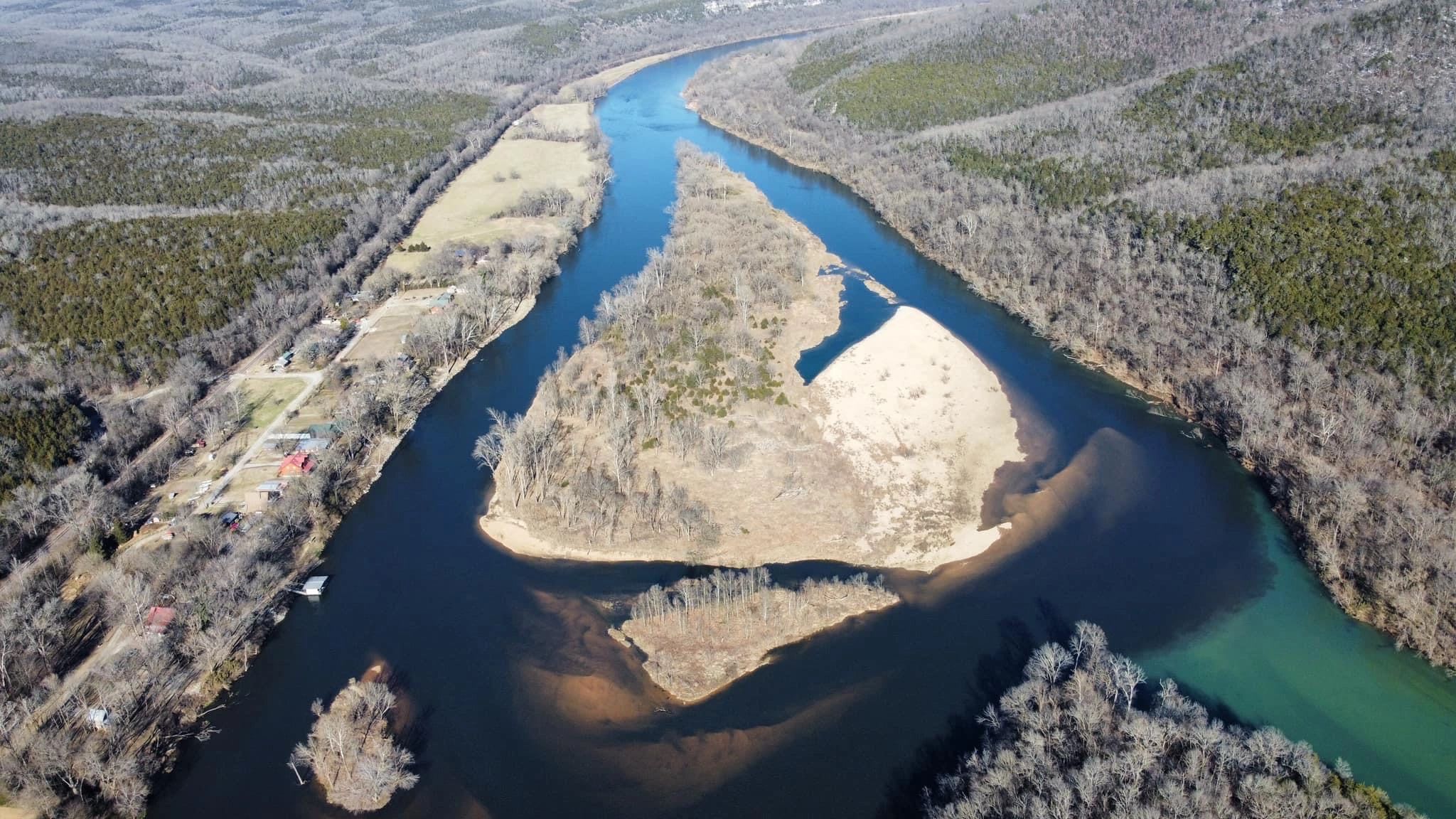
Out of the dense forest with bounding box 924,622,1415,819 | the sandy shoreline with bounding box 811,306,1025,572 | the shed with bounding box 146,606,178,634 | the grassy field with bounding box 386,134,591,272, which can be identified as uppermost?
the dense forest with bounding box 924,622,1415,819

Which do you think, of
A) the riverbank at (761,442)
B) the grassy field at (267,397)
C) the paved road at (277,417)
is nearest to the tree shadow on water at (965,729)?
the riverbank at (761,442)

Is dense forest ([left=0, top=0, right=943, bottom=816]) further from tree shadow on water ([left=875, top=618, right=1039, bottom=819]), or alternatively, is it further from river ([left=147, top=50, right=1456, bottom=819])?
tree shadow on water ([left=875, top=618, right=1039, bottom=819])

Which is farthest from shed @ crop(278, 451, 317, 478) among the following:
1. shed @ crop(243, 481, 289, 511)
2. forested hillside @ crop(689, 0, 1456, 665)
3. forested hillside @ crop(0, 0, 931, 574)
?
forested hillside @ crop(689, 0, 1456, 665)

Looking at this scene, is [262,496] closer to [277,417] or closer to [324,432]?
[324,432]

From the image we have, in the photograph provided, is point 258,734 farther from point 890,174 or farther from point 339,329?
point 890,174

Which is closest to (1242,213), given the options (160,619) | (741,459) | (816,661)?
(741,459)

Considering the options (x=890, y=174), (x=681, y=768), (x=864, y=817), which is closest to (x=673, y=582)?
(x=681, y=768)
